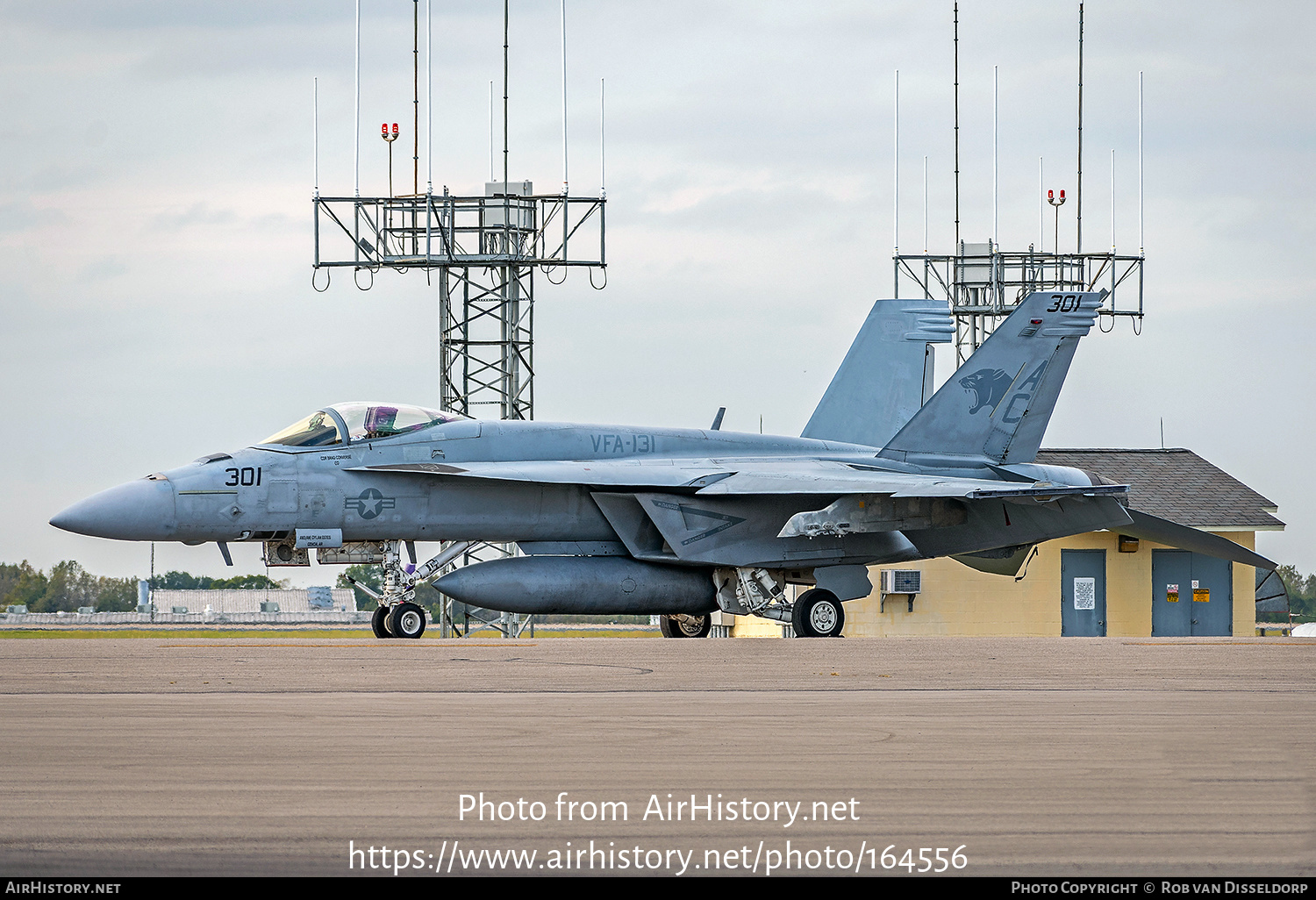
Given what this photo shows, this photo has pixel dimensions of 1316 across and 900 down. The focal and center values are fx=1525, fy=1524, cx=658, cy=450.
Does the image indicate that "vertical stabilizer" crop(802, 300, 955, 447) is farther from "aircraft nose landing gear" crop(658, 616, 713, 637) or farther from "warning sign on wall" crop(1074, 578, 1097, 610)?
"warning sign on wall" crop(1074, 578, 1097, 610)

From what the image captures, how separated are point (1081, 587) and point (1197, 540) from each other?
20.5ft

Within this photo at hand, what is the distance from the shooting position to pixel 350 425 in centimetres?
1628

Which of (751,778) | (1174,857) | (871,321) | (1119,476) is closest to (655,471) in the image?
(871,321)

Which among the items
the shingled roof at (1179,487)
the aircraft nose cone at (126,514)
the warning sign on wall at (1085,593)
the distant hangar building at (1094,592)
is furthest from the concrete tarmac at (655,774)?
the shingled roof at (1179,487)

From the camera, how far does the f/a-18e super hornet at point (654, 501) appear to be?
15781 mm

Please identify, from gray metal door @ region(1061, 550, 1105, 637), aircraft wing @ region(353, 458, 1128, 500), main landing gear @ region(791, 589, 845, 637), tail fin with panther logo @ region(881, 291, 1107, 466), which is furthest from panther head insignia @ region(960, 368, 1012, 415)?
gray metal door @ region(1061, 550, 1105, 637)

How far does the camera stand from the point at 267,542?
16.4 metres

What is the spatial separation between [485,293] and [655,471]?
42.2 ft

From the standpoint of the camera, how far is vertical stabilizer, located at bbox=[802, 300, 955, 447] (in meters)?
21.6

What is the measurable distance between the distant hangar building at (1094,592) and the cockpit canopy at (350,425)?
1299 cm

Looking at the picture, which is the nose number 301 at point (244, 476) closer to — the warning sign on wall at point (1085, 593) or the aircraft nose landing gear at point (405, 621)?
the aircraft nose landing gear at point (405, 621)

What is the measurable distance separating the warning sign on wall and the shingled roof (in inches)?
72.2

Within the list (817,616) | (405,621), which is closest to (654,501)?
(817,616)
